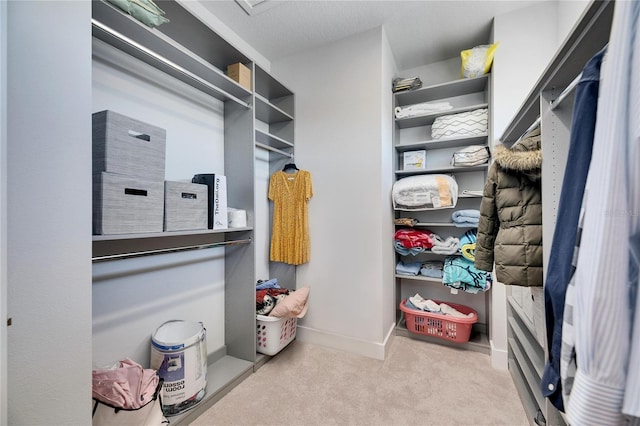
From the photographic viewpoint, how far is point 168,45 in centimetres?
141

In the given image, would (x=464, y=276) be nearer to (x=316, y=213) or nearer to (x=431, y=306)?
(x=431, y=306)

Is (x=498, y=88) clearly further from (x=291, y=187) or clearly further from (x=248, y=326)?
(x=248, y=326)

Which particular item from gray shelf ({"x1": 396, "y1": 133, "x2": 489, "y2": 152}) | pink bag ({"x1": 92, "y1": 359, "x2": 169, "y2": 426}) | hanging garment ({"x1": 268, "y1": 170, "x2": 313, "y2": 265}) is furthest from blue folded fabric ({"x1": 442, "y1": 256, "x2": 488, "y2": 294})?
pink bag ({"x1": 92, "y1": 359, "x2": 169, "y2": 426})

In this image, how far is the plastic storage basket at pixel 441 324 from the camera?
2121mm

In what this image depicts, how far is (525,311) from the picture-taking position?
4.63 feet

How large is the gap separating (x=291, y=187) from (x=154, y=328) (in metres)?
1.47

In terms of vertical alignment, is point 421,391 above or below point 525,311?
below

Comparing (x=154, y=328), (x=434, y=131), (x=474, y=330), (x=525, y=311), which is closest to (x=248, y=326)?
(x=154, y=328)

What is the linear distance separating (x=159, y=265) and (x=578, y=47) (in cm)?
217

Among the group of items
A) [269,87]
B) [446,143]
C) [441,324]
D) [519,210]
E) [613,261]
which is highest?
[269,87]

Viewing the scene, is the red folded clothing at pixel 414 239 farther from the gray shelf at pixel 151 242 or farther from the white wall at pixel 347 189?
the gray shelf at pixel 151 242

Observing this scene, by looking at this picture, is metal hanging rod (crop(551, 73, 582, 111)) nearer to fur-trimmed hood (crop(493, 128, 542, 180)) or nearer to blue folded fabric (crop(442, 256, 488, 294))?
fur-trimmed hood (crop(493, 128, 542, 180))

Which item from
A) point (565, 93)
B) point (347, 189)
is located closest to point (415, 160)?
point (347, 189)

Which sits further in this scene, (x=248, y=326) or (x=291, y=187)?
(x=291, y=187)
